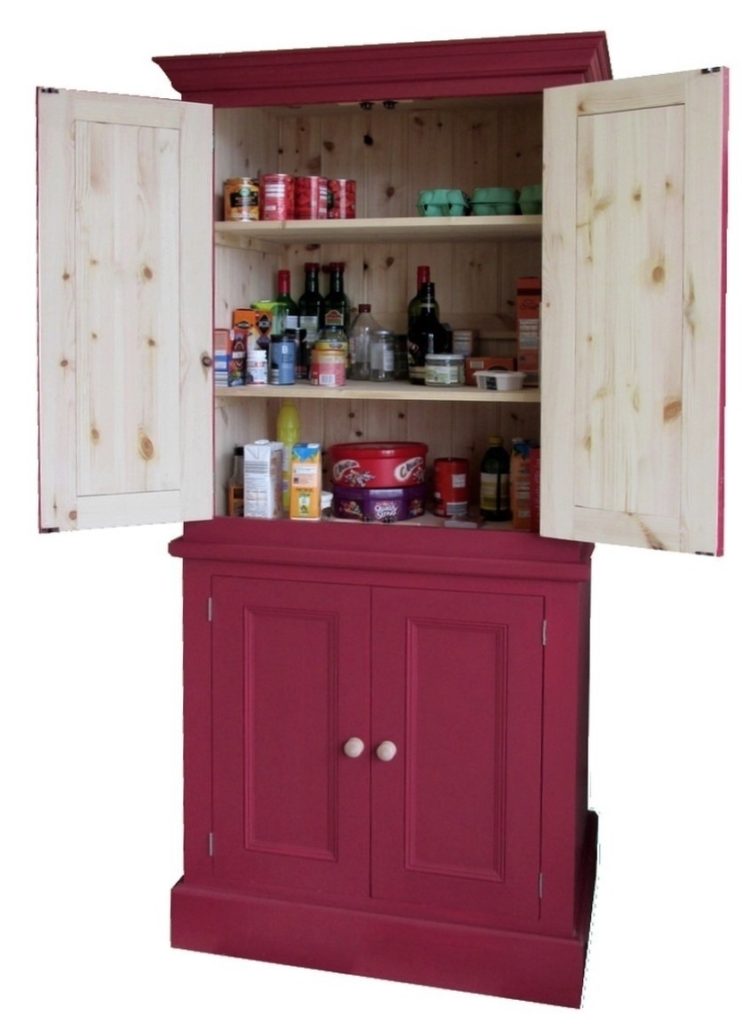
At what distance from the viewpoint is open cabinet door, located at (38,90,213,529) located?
3.45m

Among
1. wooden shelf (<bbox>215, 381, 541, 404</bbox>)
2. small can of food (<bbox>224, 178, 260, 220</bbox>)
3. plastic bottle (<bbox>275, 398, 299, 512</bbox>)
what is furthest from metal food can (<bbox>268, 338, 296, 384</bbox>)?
small can of food (<bbox>224, 178, 260, 220</bbox>)

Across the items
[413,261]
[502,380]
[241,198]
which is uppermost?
[241,198]

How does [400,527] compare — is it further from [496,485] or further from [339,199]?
[339,199]

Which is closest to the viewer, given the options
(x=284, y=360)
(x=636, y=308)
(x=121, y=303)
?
(x=636, y=308)

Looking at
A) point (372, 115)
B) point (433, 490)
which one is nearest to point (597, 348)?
point (433, 490)

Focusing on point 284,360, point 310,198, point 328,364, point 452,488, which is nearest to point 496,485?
point 452,488

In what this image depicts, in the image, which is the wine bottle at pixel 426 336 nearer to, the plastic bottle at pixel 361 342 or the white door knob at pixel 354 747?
the plastic bottle at pixel 361 342

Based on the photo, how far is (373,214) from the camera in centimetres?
396

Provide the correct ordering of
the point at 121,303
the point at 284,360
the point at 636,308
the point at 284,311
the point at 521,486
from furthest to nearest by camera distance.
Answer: the point at 284,311 → the point at 284,360 → the point at 521,486 → the point at 121,303 → the point at 636,308

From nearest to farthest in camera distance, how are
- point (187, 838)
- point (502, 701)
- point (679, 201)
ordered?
point (679, 201)
point (502, 701)
point (187, 838)

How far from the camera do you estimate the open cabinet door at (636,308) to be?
312cm

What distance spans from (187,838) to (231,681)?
1.44ft

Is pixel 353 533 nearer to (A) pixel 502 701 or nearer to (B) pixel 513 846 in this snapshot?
(A) pixel 502 701

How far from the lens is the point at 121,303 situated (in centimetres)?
349
